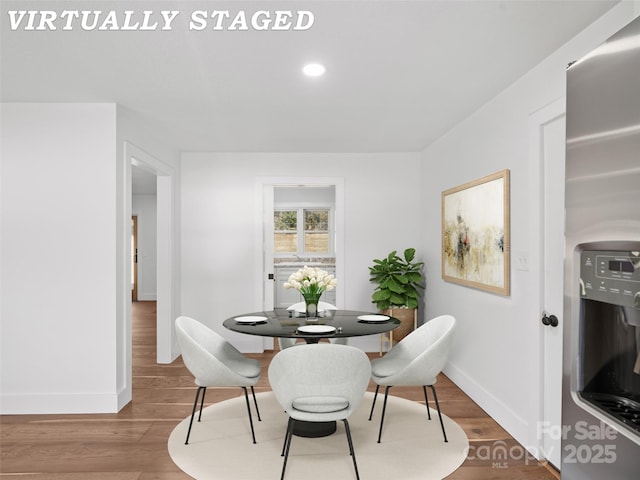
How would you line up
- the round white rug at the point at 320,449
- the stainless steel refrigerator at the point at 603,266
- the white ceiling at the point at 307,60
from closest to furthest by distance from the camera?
the stainless steel refrigerator at the point at 603,266, the white ceiling at the point at 307,60, the round white rug at the point at 320,449

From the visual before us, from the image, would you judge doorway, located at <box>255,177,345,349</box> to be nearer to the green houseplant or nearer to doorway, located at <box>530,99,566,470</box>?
the green houseplant

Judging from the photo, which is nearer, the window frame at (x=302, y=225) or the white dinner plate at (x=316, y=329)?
the white dinner plate at (x=316, y=329)

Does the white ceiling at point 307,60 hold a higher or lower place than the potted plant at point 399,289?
higher

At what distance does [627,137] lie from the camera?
2.94 ft

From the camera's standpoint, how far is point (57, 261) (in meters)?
3.49

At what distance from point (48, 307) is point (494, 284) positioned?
343 cm

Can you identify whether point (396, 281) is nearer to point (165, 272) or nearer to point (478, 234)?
point (478, 234)

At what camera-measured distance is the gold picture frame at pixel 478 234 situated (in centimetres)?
324

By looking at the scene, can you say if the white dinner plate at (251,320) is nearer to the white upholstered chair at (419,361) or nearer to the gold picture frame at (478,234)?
the white upholstered chair at (419,361)

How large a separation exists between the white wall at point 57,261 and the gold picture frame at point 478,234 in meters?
2.90

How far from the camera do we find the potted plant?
496cm

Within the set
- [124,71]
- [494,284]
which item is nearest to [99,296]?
[124,71]

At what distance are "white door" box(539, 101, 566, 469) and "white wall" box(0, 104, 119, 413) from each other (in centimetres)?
306

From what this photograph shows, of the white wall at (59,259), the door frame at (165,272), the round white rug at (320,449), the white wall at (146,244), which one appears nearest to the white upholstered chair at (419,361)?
the round white rug at (320,449)
